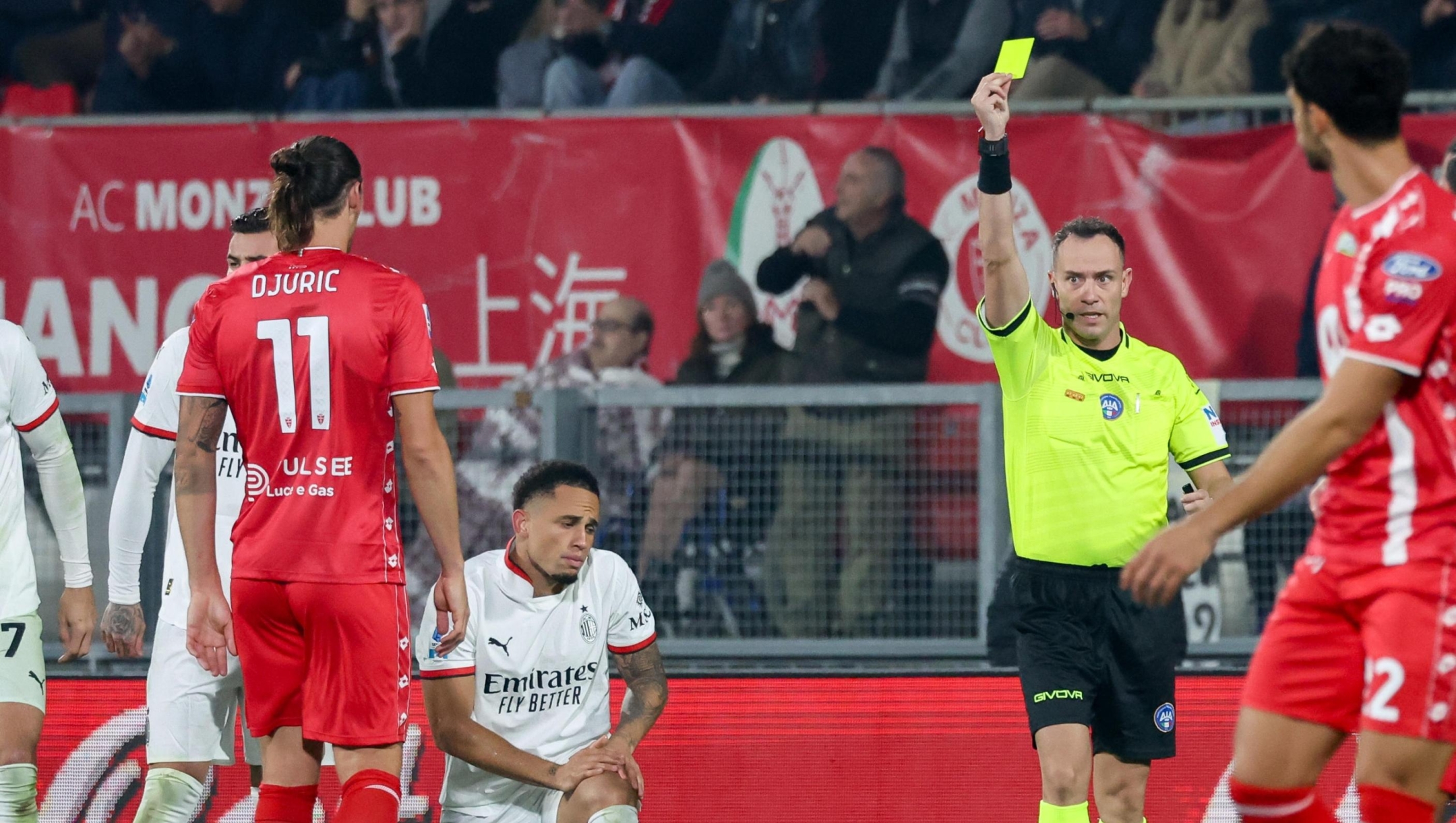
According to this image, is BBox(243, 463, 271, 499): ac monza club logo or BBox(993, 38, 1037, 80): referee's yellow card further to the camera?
BBox(993, 38, 1037, 80): referee's yellow card

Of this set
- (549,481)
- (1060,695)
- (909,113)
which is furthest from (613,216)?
(1060,695)

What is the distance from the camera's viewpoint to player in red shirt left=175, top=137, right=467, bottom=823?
4.31m

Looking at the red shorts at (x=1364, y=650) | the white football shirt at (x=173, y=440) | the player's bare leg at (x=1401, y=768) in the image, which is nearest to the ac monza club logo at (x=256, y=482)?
the white football shirt at (x=173, y=440)

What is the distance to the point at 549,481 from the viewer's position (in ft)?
18.1

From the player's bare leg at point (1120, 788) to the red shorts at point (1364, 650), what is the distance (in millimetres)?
1680

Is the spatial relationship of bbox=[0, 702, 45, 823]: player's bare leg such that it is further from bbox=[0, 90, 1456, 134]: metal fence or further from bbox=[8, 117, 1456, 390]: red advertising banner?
bbox=[0, 90, 1456, 134]: metal fence

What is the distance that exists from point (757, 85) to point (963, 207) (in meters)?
1.88

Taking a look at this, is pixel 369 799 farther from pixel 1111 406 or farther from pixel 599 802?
pixel 1111 406

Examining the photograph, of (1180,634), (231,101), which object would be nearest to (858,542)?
(1180,634)

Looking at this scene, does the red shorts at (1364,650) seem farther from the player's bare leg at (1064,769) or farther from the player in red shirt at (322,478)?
the player in red shirt at (322,478)

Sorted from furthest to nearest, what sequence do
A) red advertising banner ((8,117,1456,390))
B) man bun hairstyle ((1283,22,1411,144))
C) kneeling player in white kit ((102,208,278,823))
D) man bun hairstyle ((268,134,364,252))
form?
1. red advertising banner ((8,117,1456,390))
2. kneeling player in white kit ((102,208,278,823))
3. man bun hairstyle ((268,134,364,252))
4. man bun hairstyle ((1283,22,1411,144))

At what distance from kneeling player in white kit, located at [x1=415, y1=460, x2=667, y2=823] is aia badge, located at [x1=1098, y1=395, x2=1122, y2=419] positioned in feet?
5.27

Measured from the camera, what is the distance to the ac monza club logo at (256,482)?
14.4ft

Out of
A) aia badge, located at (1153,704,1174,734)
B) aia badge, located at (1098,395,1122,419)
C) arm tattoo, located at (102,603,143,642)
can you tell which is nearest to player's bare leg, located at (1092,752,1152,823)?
aia badge, located at (1153,704,1174,734)
